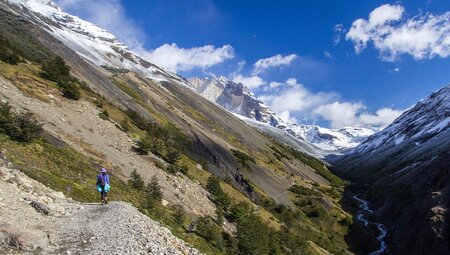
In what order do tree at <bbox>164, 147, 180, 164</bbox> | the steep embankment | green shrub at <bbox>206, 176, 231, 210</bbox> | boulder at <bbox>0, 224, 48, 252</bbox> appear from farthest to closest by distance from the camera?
A: tree at <bbox>164, 147, 180, 164</bbox>
green shrub at <bbox>206, 176, 231, 210</bbox>
the steep embankment
boulder at <bbox>0, 224, 48, 252</bbox>

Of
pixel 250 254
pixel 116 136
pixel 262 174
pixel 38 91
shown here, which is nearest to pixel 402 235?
pixel 262 174

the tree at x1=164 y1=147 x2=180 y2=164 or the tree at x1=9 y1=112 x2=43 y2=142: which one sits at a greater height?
the tree at x1=164 y1=147 x2=180 y2=164

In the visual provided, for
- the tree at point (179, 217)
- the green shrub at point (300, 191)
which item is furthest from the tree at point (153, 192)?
the green shrub at point (300, 191)

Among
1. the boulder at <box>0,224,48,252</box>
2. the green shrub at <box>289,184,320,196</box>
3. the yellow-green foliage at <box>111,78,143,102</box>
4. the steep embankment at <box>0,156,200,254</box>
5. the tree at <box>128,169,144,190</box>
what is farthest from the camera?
the yellow-green foliage at <box>111,78,143,102</box>

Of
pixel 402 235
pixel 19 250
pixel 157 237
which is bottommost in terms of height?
pixel 19 250

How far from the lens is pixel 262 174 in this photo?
74062mm

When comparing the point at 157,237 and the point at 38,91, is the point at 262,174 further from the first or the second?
the point at 157,237

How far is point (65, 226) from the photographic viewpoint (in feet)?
57.7

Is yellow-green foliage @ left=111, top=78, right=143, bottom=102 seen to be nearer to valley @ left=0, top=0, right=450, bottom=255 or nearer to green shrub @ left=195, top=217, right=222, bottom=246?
valley @ left=0, top=0, right=450, bottom=255

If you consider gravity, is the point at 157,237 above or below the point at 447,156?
below

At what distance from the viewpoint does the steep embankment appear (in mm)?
15109

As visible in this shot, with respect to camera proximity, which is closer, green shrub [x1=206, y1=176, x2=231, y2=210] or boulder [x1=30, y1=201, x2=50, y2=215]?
boulder [x1=30, y1=201, x2=50, y2=215]

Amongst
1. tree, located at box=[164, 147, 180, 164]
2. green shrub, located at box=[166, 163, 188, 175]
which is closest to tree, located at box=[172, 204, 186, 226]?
green shrub, located at box=[166, 163, 188, 175]

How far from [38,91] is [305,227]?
38405mm
